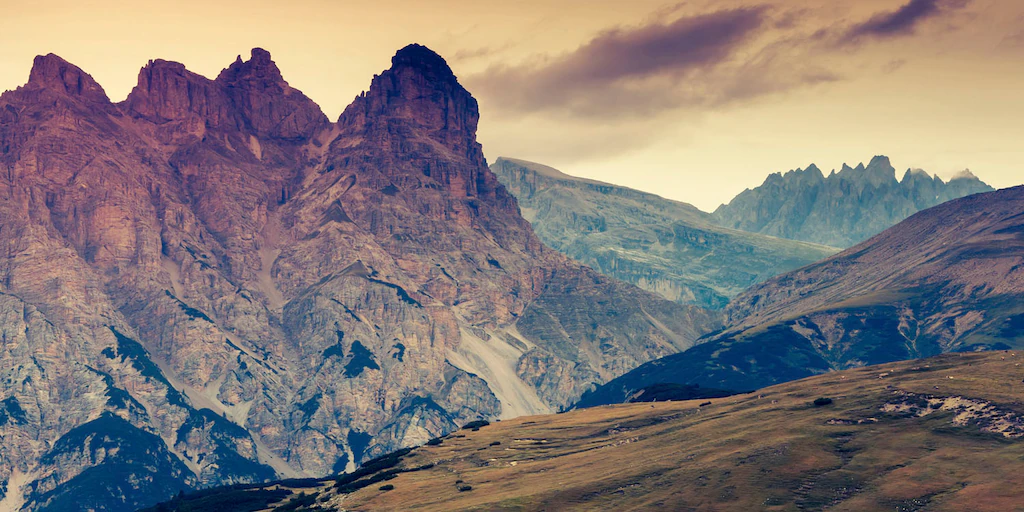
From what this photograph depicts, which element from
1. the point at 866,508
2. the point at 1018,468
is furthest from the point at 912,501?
the point at 1018,468

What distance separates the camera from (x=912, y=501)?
195 m

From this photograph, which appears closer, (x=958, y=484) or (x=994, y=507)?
(x=994, y=507)

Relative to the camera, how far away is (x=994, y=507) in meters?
181

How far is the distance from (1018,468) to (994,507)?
2144cm

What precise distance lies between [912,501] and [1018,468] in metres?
21.1

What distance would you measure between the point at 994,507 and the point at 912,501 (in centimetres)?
1639

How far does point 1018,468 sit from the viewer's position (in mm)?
199000

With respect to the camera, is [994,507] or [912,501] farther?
[912,501]

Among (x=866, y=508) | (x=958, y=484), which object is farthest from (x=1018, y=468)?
(x=866, y=508)

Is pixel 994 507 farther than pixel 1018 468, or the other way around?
pixel 1018 468

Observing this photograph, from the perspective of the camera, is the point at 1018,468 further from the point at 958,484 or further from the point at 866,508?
the point at 866,508

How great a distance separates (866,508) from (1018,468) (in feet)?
93.4

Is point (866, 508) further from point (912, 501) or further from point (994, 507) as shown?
point (994, 507)
